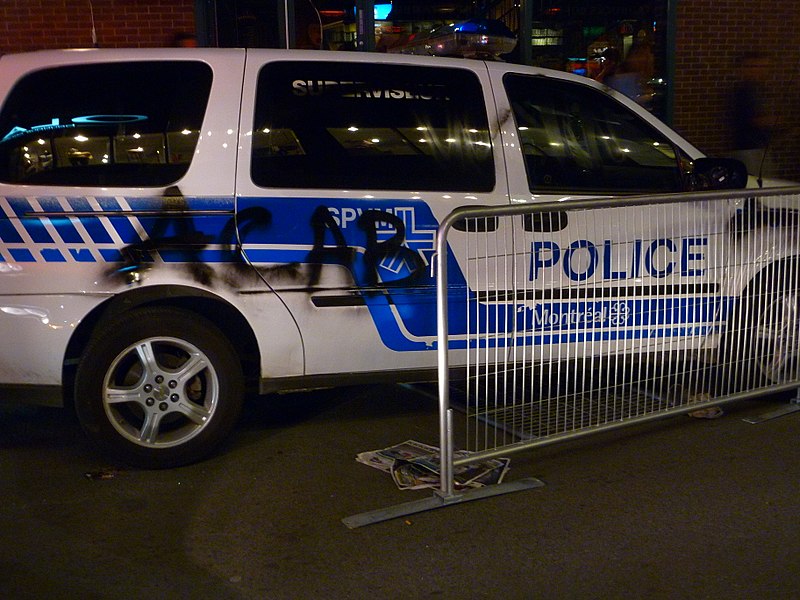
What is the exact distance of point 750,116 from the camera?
7758 mm

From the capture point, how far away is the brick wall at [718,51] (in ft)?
34.1

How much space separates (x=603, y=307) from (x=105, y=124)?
2682 mm

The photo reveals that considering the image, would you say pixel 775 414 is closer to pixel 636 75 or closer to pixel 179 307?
pixel 179 307

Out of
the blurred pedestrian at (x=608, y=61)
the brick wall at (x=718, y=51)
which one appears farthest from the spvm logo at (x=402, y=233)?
the brick wall at (x=718, y=51)

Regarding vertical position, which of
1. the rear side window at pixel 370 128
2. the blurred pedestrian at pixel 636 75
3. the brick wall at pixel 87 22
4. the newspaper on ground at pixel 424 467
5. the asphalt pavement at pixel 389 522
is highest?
the brick wall at pixel 87 22

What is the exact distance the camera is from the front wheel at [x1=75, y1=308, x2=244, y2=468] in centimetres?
459

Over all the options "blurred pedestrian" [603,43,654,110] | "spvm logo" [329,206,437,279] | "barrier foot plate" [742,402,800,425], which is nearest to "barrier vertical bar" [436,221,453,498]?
"spvm logo" [329,206,437,279]

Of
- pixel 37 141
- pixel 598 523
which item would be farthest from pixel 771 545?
pixel 37 141

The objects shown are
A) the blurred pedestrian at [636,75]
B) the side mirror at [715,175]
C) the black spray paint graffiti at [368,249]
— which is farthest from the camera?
the blurred pedestrian at [636,75]

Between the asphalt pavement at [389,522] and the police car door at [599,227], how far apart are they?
698mm

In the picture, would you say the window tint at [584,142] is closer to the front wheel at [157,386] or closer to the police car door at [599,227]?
the police car door at [599,227]

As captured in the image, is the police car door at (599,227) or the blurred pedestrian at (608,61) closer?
the police car door at (599,227)

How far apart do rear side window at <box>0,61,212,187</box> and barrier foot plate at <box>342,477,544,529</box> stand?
6.20 feet

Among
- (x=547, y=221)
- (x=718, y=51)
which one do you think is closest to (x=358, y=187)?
(x=547, y=221)
